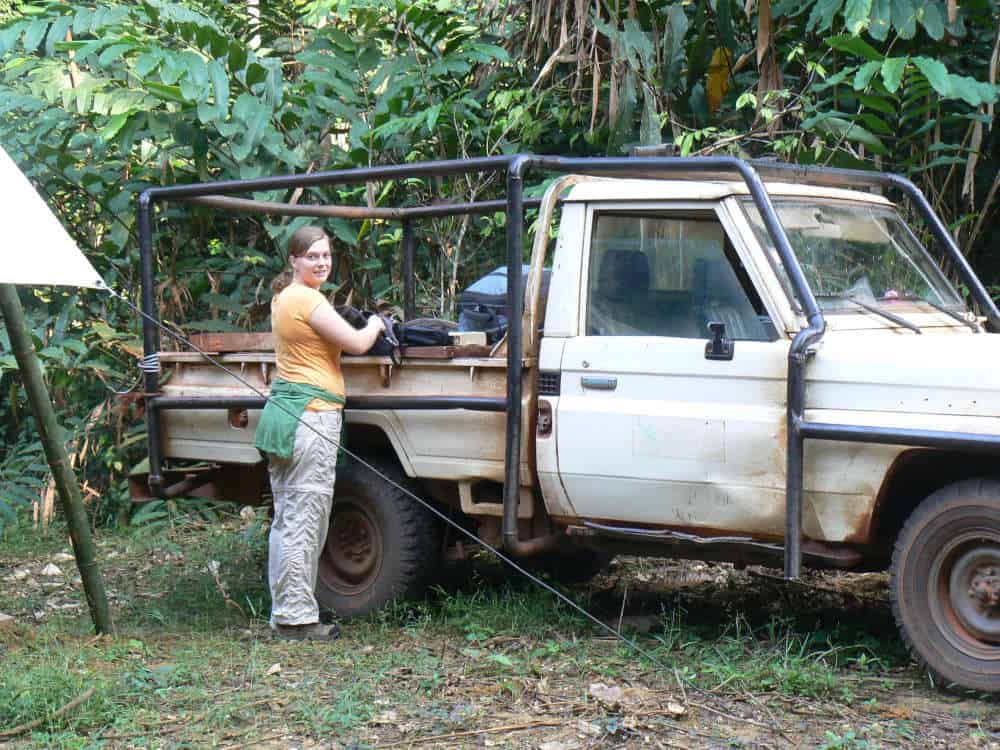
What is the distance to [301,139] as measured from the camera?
9.19m

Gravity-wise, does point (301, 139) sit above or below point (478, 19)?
below

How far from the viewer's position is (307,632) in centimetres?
589

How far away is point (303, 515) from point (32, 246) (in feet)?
5.79

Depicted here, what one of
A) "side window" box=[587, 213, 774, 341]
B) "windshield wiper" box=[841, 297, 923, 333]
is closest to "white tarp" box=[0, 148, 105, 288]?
"side window" box=[587, 213, 774, 341]

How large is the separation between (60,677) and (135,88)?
16.5ft

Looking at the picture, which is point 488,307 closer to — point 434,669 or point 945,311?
point 434,669

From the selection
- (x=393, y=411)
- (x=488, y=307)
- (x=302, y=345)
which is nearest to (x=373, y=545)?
(x=393, y=411)

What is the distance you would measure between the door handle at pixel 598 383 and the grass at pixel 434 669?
1.09 metres

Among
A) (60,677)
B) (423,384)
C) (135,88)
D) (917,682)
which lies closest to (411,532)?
(423,384)

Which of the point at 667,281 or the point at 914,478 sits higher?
the point at 667,281

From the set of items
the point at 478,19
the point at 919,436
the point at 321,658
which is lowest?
the point at 321,658

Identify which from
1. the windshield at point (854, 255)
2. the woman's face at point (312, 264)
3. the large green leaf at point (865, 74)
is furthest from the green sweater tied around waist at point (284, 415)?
the large green leaf at point (865, 74)

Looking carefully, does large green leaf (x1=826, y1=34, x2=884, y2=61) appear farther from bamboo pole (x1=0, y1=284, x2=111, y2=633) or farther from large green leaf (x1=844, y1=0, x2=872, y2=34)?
bamboo pole (x1=0, y1=284, x2=111, y2=633)

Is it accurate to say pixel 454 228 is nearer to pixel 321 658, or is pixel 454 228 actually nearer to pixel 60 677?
pixel 321 658
